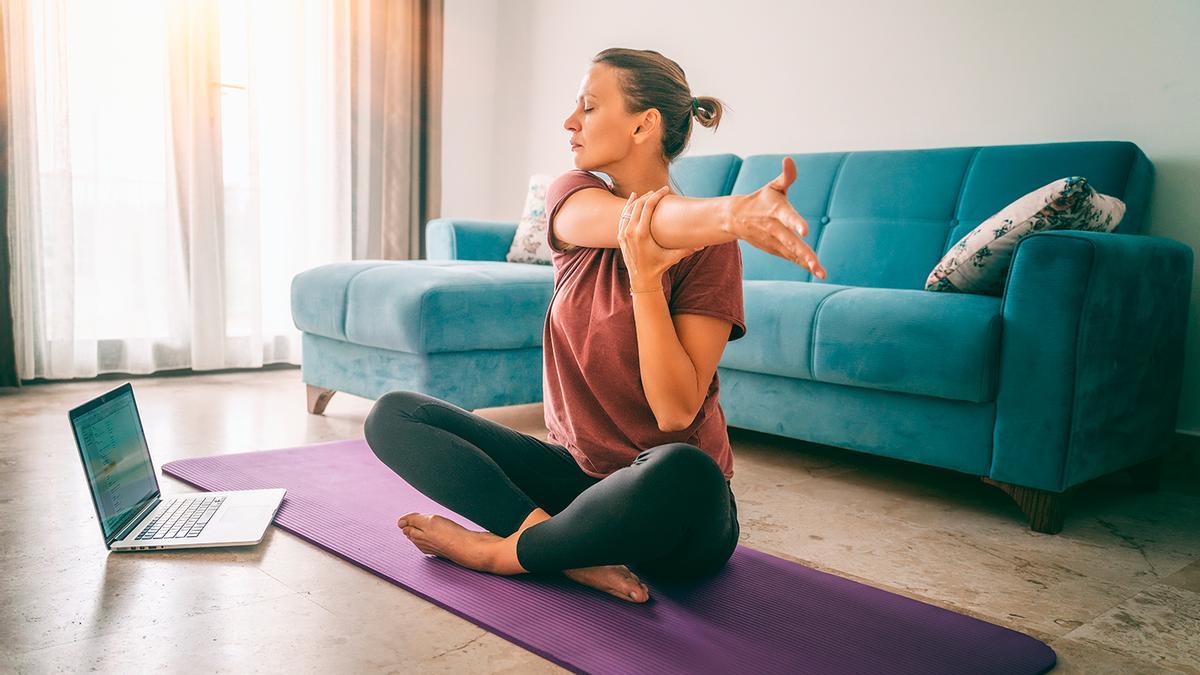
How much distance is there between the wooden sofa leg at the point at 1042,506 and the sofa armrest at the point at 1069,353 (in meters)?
0.03

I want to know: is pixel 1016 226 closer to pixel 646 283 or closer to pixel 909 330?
pixel 909 330

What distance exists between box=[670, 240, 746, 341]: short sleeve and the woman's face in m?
0.21

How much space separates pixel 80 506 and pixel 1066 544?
197cm

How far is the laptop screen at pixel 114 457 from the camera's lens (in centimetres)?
151

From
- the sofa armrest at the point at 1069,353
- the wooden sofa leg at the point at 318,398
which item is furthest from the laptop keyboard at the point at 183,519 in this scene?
the sofa armrest at the point at 1069,353

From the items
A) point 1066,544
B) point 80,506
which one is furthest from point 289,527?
point 1066,544

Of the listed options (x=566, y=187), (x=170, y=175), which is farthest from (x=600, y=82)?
(x=170, y=175)

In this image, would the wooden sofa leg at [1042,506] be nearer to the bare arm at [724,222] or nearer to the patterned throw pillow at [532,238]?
the bare arm at [724,222]

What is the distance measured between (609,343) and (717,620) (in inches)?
17.0

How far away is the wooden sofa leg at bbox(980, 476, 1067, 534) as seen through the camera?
194 centimetres

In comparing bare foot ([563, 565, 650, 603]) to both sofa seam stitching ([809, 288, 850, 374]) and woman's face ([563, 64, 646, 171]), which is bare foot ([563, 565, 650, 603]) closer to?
woman's face ([563, 64, 646, 171])

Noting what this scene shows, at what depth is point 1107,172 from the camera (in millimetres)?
2447

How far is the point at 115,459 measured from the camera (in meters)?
1.61

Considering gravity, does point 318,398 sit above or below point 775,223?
below
